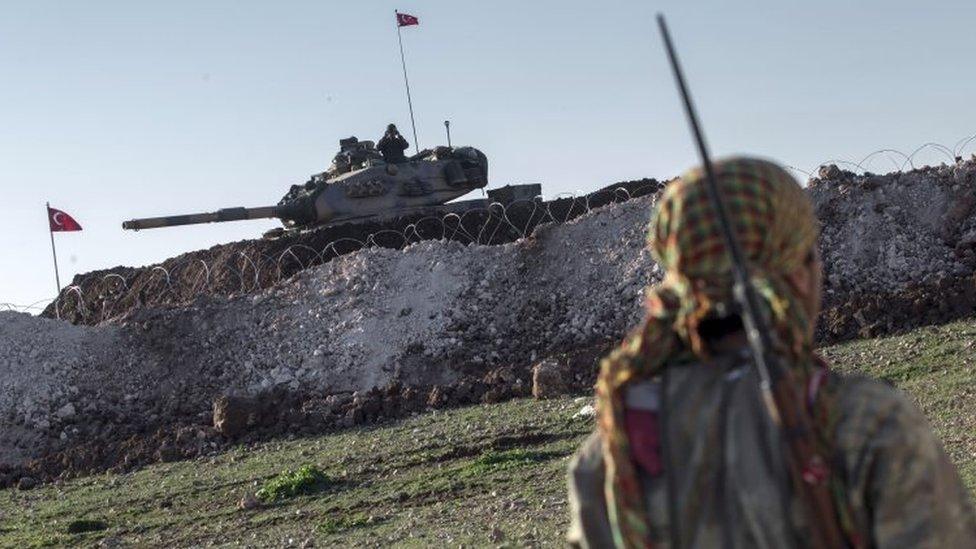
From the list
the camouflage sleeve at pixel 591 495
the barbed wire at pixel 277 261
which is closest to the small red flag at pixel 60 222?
the barbed wire at pixel 277 261

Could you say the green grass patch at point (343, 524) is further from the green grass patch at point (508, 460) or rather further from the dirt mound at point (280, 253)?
the dirt mound at point (280, 253)

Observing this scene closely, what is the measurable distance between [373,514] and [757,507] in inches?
443

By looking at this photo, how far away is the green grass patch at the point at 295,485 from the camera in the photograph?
1602cm

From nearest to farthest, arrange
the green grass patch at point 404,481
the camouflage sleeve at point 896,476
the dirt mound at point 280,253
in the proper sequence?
the camouflage sleeve at point 896,476 → the green grass patch at point 404,481 → the dirt mound at point 280,253

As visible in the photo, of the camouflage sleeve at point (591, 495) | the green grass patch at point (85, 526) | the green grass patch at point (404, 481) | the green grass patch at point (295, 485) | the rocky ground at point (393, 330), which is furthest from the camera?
the rocky ground at point (393, 330)

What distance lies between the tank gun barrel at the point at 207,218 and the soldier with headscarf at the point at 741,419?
33.0m

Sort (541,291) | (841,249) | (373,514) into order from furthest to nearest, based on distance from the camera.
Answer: (541,291), (841,249), (373,514)

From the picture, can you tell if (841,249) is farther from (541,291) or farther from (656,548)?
(656,548)

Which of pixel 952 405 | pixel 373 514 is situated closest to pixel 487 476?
pixel 373 514

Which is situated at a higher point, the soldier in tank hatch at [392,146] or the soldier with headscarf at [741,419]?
the soldier in tank hatch at [392,146]

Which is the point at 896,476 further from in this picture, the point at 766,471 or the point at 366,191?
the point at 366,191

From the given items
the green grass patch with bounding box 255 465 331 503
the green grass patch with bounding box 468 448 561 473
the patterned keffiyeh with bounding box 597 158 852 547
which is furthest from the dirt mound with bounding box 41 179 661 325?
the patterned keffiyeh with bounding box 597 158 852 547

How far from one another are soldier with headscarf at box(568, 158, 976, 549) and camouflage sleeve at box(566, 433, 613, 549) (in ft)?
0.11

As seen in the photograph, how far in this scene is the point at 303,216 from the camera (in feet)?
116
